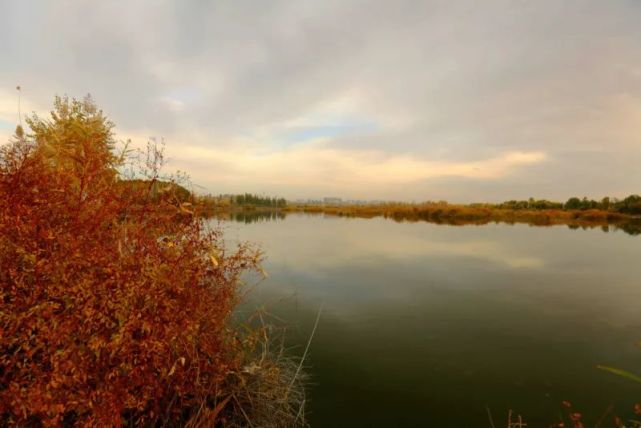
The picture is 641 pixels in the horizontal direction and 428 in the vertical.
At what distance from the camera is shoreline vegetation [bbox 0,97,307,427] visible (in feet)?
8.50

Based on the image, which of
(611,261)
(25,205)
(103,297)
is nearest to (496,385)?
(103,297)

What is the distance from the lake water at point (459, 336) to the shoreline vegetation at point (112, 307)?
1.11 meters

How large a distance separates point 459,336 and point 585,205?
5945cm

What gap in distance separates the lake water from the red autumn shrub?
1.38 meters

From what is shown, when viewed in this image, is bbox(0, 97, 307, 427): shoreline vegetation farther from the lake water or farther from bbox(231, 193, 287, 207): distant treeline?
bbox(231, 193, 287, 207): distant treeline

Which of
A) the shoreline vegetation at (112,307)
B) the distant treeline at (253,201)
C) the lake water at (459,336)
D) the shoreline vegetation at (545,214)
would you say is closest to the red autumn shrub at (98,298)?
the shoreline vegetation at (112,307)

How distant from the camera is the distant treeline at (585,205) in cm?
4472

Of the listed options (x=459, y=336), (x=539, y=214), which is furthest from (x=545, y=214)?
(x=459, y=336)

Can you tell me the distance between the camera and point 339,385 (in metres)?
5.25

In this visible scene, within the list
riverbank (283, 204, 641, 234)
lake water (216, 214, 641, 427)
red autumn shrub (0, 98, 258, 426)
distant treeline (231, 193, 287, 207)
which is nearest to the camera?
red autumn shrub (0, 98, 258, 426)

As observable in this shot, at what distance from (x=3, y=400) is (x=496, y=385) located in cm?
640

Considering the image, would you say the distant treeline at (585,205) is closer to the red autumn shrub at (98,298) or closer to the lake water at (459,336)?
the lake water at (459,336)

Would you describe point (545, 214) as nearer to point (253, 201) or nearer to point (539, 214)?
point (539, 214)

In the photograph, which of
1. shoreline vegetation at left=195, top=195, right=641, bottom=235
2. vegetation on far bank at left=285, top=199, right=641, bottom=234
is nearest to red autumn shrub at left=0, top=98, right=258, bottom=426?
shoreline vegetation at left=195, top=195, right=641, bottom=235
